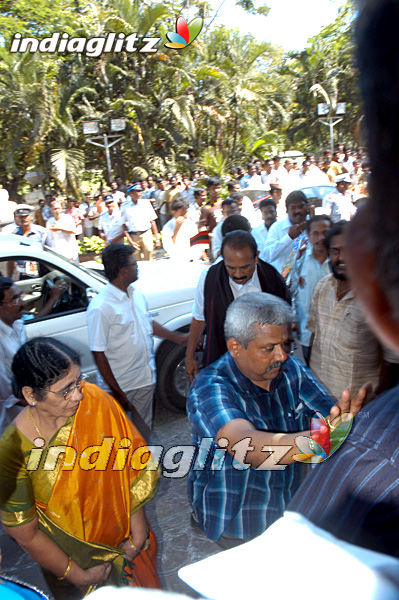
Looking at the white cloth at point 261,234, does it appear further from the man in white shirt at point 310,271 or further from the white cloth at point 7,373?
the white cloth at point 7,373

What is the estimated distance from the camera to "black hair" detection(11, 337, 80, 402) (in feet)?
7.42

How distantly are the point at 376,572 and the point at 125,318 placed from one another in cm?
307

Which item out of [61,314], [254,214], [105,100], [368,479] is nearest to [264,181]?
[254,214]

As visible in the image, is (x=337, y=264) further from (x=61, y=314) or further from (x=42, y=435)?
(x=61, y=314)

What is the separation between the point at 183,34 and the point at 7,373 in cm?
1779

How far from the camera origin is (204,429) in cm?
215

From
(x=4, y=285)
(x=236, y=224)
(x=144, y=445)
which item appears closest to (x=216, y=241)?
(x=236, y=224)

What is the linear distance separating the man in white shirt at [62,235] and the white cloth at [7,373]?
459cm

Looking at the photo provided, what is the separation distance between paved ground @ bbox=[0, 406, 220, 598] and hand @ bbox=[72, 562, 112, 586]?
79 cm

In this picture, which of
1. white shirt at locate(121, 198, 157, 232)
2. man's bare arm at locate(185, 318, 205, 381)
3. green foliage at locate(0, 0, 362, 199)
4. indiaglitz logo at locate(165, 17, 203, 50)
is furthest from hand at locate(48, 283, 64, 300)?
indiaglitz logo at locate(165, 17, 203, 50)

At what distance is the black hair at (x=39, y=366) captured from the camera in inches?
89.1

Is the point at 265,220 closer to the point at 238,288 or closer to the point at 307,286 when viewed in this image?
the point at 307,286

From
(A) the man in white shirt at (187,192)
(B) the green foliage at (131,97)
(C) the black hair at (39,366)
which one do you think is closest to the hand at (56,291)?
(C) the black hair at (39,366)

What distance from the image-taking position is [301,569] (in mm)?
742
